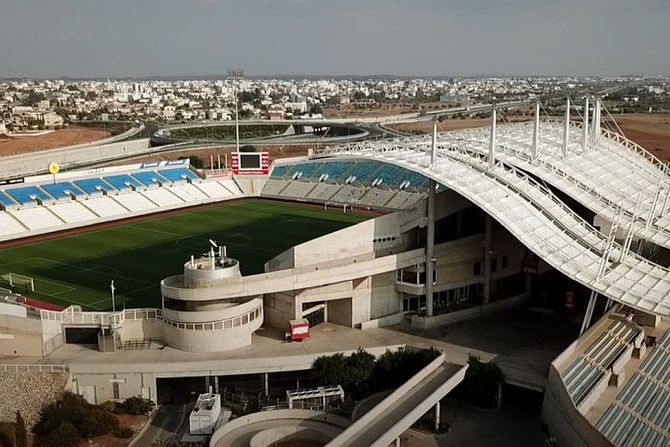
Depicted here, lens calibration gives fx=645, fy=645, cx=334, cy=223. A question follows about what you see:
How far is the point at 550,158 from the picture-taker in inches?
1679

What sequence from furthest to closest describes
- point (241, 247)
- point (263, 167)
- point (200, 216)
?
1. point (263, 167)
2. point (200, 216)
3. point (241, 247)

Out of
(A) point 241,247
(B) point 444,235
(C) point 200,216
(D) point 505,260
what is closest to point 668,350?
(D) point 505,260

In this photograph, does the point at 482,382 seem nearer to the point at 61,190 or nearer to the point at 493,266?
the point at 493,266

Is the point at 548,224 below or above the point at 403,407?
above

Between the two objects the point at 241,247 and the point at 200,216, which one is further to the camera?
the point at 200,216

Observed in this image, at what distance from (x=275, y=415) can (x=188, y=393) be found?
20.6 feet

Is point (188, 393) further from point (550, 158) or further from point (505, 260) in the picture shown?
point (550, 158)

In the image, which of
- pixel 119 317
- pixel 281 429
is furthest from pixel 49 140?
pixel 281 429

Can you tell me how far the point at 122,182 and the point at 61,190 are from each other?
759cm

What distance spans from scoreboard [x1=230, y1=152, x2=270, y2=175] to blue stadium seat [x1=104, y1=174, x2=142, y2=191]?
13.2 metres

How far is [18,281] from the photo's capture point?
45219mm

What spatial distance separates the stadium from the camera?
2869 cm

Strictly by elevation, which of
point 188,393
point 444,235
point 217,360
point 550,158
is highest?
point 550,158

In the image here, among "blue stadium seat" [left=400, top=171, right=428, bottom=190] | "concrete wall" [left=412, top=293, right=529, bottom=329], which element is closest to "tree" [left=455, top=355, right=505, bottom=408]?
"concrete wall" [left=412, top=293, right=529, bottom=329]
